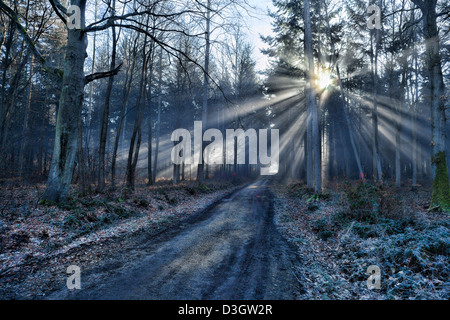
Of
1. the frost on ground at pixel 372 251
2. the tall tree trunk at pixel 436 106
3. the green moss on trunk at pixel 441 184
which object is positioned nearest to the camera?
the frost on ground at pixel 372 251

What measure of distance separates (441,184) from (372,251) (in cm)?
637

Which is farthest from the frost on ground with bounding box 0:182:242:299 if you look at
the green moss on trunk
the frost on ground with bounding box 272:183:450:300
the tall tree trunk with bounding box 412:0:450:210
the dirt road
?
the tall tree trunk with bounding box 412:0:450:210

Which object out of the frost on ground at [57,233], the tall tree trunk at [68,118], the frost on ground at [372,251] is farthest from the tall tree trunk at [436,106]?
the tall tree trunk at [68,118]

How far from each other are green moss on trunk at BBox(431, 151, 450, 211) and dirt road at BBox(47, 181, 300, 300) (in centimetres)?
679

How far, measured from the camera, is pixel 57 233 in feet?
18.5

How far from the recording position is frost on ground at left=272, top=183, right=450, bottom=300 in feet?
11.3

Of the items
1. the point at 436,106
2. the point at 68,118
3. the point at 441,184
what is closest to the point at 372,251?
the point at 441,184

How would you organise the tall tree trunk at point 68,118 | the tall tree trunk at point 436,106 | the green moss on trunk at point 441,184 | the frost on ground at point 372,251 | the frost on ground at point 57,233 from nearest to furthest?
the frost on ground at point 372,251
the frost on ground at point 57,233
the tall tree trunk at point 68,118
the green moss on trunk at point 441,184
the tall tree trunk at point 436,106

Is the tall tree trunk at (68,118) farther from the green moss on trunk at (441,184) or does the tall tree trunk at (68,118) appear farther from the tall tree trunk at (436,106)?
the green moss on trunk at (441,184)

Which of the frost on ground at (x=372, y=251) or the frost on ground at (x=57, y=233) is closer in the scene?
the frost on ground at (x=372, y=251)

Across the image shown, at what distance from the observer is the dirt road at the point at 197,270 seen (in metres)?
3.19

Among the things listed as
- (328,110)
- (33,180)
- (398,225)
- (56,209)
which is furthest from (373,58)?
(33,180)

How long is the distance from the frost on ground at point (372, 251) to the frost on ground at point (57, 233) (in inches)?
171
